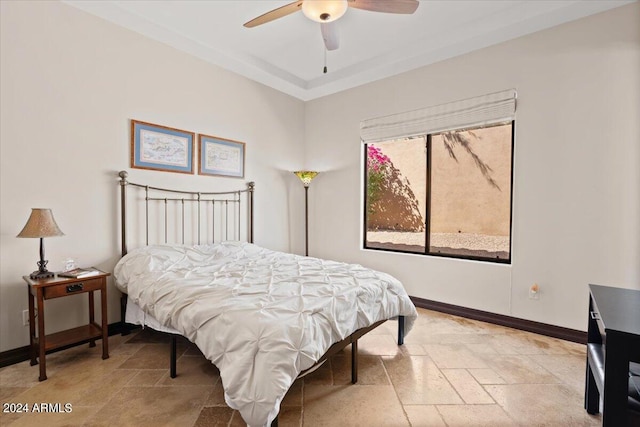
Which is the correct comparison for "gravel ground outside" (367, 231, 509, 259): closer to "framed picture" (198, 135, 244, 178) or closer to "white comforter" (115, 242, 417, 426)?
"white comforter" (115, 242, 417, 426)

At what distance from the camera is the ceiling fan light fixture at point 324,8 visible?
6.49 feet

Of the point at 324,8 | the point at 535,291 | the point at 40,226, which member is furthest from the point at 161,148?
the point at 535,291

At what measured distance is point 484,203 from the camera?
3406mm

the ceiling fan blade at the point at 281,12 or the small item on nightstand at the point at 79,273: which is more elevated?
the ceiling fan blade at the point at 281,12

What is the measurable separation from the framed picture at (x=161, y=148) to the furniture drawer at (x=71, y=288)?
3.89ft

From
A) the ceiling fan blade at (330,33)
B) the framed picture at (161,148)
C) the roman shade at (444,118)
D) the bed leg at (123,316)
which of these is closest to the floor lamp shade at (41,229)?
the bed leg at (123,316)

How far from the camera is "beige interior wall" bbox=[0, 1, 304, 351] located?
7.49 ft

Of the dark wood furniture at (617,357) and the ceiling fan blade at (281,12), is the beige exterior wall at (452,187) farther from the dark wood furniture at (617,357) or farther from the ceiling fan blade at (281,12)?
the ceiling fan blade at (281,12)

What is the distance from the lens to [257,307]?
1.71 m

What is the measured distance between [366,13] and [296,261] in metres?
2.47

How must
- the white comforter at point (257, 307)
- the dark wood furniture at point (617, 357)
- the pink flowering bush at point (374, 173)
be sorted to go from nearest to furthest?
the dark wood furniture at point (617, 357) → the white comforter at point (257, 307) → the pink flowering bush at point (374, 173)

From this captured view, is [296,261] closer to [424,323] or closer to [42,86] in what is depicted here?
[424,323]

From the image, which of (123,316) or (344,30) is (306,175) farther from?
(123,316)

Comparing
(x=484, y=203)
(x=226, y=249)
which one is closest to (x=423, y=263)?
(x=484, y=203)
